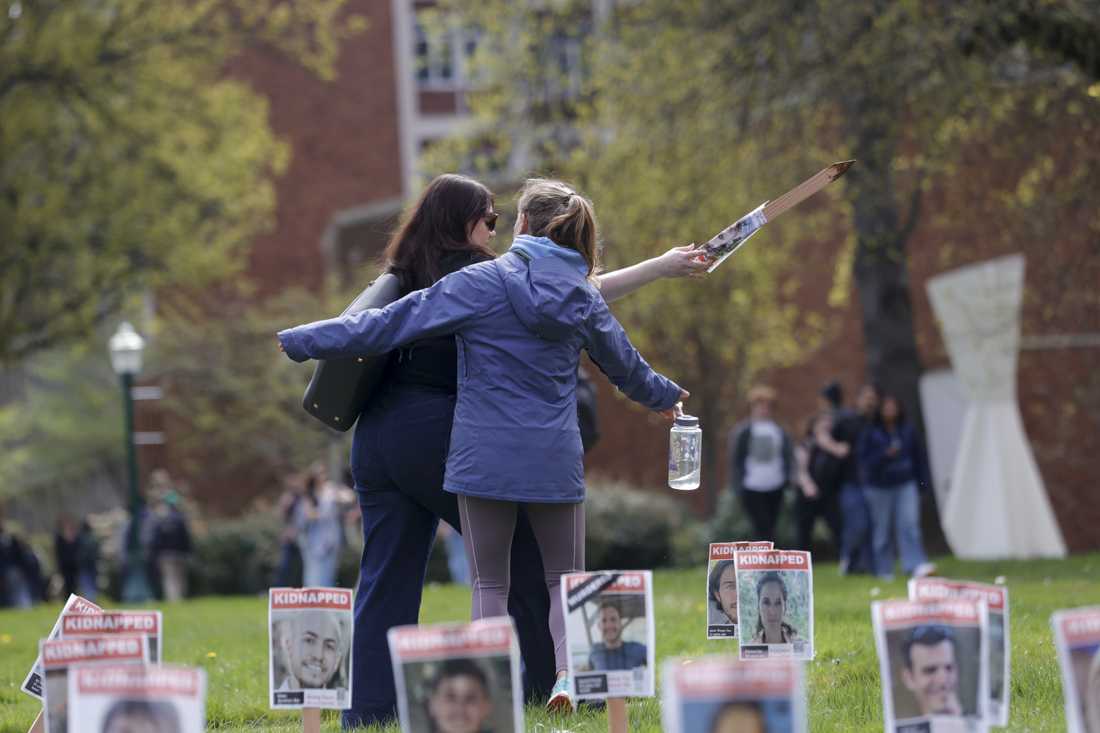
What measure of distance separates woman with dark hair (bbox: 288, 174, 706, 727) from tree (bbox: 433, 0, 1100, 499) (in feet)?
28.7

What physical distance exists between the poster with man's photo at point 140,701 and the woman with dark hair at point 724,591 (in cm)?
263

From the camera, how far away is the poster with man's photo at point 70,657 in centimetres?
426

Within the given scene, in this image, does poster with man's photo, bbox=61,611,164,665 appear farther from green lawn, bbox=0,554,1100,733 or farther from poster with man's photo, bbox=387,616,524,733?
green lawn, bbox=0,554,1100,733

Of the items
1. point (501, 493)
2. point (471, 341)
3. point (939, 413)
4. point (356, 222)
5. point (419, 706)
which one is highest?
point (356, 222)

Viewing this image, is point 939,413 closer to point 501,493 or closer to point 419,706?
point 501,493

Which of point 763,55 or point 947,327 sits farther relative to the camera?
point 947,327

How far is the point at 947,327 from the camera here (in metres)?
19.2

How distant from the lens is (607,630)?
15.0 ft

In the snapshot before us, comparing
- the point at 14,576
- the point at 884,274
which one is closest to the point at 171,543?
the point at 14,576

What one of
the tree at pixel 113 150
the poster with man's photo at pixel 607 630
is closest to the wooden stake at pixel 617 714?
the poster with man's photo at pixel 607 630

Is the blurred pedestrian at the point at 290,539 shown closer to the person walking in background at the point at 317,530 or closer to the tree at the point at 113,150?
the person walking in background at the point at 317,530

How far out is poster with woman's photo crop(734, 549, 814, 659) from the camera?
17.9 feet

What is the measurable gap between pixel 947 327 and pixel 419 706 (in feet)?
52.3

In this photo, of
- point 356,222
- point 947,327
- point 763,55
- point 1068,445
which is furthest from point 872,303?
point 356,222
